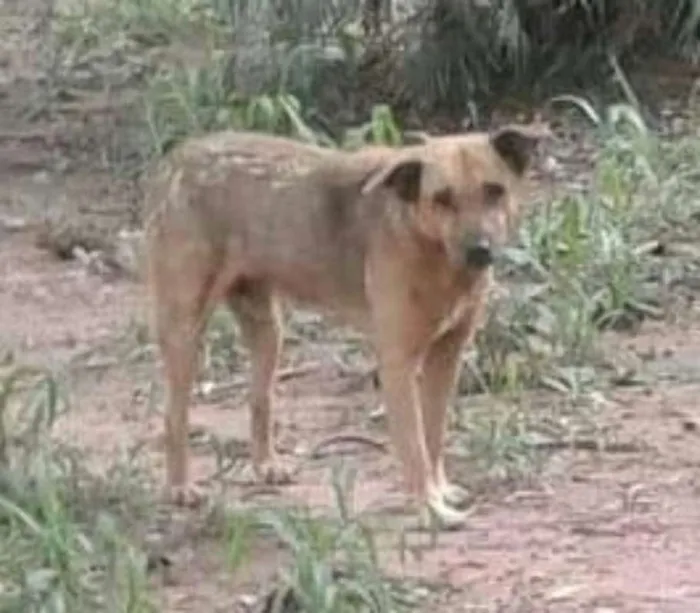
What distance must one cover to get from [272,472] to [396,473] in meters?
0.36

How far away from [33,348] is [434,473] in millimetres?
2619

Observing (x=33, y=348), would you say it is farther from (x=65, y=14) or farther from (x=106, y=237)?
(x=65, y=14)

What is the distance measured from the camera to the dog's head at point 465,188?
22.3 ft

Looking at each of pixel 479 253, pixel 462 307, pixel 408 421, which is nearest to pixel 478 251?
pixel 479 253

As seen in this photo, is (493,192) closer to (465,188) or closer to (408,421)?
(465,188)

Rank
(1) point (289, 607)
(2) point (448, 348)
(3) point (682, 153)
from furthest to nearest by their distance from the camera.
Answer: (3) point (682, 153) → (2) point (448, 348) → (1) point (289, 607)

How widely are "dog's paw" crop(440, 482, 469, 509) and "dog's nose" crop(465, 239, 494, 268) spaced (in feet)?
2.57

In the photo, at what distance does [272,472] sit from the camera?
25.2 feet

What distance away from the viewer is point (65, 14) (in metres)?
15.8

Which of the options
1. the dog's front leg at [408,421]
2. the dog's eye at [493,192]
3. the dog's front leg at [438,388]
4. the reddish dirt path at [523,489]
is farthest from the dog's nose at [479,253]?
the reddish dirt path at [523,489]

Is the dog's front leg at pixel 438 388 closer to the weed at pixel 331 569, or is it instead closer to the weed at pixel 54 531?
the weed at pixel 331 569

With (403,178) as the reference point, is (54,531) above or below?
below

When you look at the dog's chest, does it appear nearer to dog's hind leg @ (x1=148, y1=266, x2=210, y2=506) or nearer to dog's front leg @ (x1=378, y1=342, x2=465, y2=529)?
dog's front leg @ (x1=378, y1=342, x2=465, y2=529)

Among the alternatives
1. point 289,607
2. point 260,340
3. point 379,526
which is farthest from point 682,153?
point 289,607
